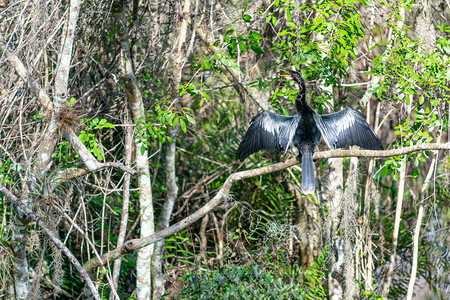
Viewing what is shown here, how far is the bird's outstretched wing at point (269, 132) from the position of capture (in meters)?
4.99

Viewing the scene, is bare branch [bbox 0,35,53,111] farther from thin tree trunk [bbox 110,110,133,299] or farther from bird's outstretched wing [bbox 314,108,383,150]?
bird's outstretched wing [bbox 314,108,383,150]

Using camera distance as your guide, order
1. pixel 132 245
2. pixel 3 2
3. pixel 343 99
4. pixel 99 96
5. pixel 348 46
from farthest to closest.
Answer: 1. pixel 343 99
2. pixel 99 96
3. pixel 3 2
4. pixel 348 46
5. pixel 132 245

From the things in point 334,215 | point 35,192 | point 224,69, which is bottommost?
point 334,215

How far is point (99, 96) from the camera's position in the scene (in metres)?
6.56

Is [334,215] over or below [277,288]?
over

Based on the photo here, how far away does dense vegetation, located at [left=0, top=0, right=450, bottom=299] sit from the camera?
4648 millimetres

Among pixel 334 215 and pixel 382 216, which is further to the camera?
pixel 382 216

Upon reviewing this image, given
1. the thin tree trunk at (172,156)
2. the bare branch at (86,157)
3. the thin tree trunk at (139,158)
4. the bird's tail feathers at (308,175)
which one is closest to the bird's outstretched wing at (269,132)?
the bird's tail feathers at (308,175)

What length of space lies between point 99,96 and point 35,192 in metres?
2.33

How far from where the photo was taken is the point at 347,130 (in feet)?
16.6

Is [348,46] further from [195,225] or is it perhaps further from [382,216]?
[195,225]

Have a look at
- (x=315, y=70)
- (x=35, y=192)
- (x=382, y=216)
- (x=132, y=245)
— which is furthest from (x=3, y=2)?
(x=382, y=216)

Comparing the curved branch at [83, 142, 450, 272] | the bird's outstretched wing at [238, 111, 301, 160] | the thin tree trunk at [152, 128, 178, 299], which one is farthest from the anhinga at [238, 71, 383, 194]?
the thin tree trunk at [152, 128, 178, 299]

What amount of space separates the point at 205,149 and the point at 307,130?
2984 mm
